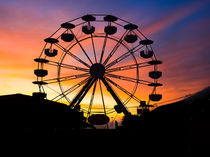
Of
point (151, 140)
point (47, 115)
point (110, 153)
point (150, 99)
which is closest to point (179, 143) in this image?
point (151, 140)

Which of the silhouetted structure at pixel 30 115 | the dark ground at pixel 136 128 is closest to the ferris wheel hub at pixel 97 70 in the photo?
the silhouetted structure at pixel 30 115

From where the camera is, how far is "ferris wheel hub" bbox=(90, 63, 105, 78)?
25.6 m

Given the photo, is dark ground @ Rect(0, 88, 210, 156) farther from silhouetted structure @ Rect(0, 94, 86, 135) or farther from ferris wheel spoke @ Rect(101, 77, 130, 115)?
ferris wheel spoke @ Rect(101, 77, 130, 115)

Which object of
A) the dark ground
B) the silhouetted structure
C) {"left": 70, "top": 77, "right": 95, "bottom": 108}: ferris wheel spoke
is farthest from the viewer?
{"left": 70, "top": 77, "right": 95, "bottom": 108}: ferris wheel spoke

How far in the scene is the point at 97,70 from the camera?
25.7 meters

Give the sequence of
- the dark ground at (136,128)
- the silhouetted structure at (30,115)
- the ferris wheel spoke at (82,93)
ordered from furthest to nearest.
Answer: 1. the ferris wheel spoke at (82,93)
2. the silhouetted structure at (30,115)
3. the dark ground at (136,128)

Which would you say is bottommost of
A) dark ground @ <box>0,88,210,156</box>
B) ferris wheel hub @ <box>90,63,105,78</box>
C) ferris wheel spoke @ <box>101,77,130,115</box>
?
dark ground @ <box>0,88,210,156</box>

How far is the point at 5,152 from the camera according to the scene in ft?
43.9

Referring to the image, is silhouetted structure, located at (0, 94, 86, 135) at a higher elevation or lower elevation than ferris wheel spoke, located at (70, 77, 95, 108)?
lower

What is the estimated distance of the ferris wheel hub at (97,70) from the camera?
84.1ft

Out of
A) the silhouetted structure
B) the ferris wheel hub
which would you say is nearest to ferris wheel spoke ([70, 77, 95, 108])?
the ferris wheel hub

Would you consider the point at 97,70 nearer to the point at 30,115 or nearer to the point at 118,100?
the point at 118,100

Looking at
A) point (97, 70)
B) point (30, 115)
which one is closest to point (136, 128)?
point (30, 115)

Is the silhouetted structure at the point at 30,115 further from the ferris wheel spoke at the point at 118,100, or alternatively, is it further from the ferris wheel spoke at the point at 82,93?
the ferris wheel spoke at the point at 118,100
